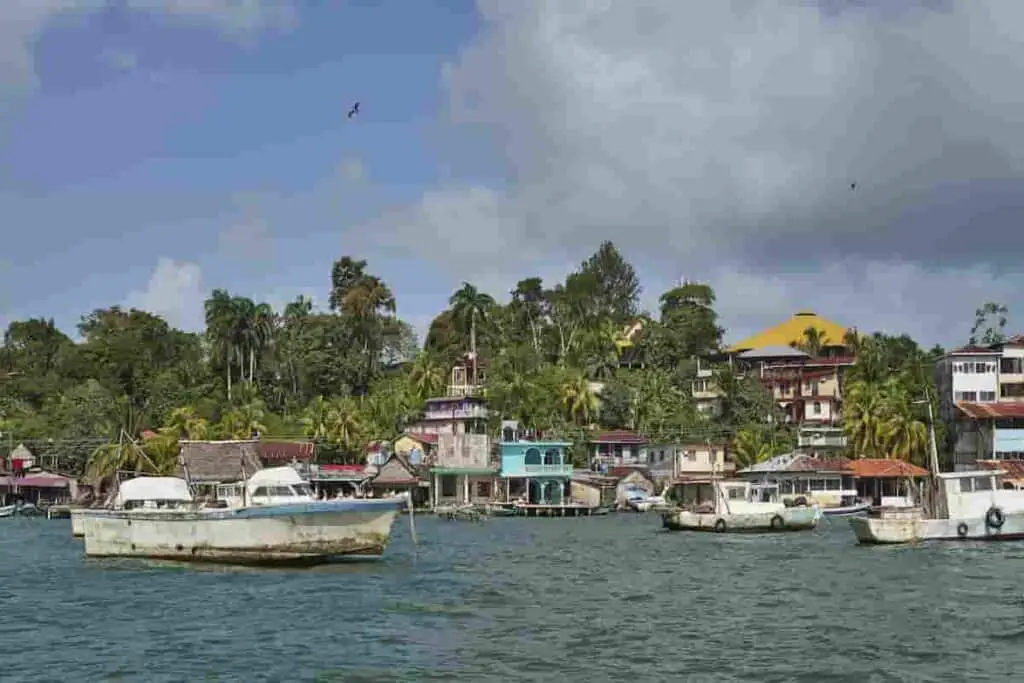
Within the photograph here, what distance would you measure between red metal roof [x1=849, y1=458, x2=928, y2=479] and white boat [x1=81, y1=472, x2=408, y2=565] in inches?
2051

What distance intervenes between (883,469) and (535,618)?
208ft

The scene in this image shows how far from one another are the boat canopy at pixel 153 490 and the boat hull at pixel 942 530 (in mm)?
30514

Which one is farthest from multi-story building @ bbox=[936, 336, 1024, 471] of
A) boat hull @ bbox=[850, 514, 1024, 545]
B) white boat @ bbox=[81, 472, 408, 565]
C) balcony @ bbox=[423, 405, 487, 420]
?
white boat @ bbox=[81, 472, 408, 565]

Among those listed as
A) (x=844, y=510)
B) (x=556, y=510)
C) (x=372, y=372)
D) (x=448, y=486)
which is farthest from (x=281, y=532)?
(x=372, y=372)

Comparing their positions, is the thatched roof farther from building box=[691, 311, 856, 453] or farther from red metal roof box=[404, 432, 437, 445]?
building box=[691, 311, 856, 453]

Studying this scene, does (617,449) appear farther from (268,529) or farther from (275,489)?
(268,529)

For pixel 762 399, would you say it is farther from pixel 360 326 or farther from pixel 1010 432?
pixel 360 326

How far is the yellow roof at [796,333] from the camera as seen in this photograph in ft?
474

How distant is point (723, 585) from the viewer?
1690 inches

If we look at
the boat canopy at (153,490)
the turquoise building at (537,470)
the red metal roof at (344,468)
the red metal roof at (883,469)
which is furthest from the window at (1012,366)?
the boat canopy at (153,490)

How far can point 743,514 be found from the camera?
70.1 metres

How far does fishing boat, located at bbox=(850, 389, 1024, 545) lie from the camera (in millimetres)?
56844

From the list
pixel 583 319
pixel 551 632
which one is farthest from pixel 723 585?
pixel 583 319

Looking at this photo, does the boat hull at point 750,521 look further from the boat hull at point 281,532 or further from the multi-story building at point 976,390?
the multi-story building at point 976,390
